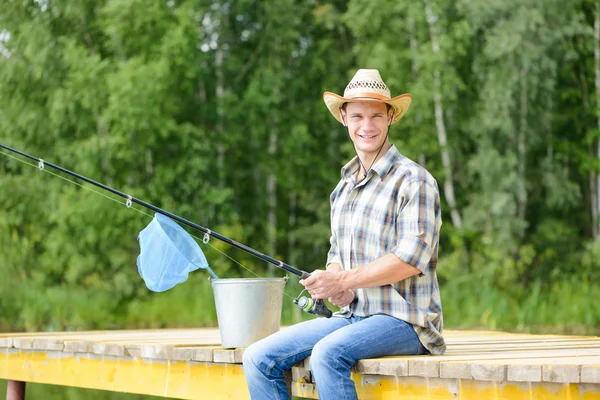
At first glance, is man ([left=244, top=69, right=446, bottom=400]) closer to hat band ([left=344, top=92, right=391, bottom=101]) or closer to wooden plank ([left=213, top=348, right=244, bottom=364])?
hat band ([left=344, top=92, right=391, bottom=101])

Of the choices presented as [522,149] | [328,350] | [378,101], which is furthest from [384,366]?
[522,149]

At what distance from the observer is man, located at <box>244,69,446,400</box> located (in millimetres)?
3184

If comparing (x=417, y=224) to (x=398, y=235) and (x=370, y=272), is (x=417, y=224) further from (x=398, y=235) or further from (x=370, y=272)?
(x=370, y=272)

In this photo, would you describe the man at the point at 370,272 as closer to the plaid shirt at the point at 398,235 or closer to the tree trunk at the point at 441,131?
the plaid shirt at the point at 398,235

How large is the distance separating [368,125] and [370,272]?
52 cm

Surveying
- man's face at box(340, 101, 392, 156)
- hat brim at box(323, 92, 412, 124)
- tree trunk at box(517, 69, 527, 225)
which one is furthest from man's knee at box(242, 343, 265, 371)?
tree trunk at box(517, 69, 527, 225)

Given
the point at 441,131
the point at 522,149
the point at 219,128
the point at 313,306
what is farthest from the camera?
the point at 219,128

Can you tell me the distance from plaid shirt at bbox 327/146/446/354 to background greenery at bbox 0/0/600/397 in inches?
318

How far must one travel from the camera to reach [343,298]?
11.1 ft

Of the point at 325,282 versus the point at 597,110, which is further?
the point at 597,110

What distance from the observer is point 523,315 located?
10969mm

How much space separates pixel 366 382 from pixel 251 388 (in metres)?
0.37

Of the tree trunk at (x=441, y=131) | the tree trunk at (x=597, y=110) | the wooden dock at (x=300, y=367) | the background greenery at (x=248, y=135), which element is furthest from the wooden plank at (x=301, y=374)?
the tree trunk at (x=441, y=131)

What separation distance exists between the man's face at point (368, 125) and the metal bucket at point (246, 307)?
1.90ft
